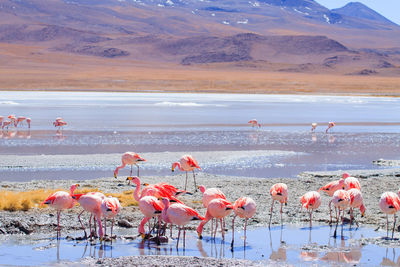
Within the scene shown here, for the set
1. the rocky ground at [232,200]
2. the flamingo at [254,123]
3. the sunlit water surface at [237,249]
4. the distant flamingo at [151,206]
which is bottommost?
the sunlit water surface at [237,249]

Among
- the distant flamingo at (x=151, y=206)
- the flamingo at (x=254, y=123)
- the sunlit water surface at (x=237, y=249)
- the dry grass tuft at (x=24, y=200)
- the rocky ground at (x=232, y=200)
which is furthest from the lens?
the flamingo at (x=254, y=123)

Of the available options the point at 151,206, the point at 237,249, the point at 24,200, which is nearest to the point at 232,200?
the point at 237,249

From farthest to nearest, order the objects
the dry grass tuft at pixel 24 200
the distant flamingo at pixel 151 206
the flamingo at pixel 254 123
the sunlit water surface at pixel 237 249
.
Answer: the flamingo at pixel 254 123
the dry grass tuft at pixel 24 200
the distant flamingo at pixel 151 206
the sunlit water surface at pixel 237 249

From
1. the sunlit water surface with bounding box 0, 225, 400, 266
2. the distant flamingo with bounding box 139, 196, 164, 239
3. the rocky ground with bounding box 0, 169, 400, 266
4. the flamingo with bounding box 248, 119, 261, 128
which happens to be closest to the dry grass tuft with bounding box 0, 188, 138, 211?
the rocky ground with bounding box 0, 169, 400, 266

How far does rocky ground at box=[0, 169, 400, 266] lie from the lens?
25.4 feet

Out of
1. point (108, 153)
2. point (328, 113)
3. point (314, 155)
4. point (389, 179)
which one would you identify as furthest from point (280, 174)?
point (328, 113)

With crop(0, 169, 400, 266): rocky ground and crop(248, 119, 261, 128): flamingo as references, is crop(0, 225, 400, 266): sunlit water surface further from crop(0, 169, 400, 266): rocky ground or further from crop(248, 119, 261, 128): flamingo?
crop(248, 119, 261, 128): flamingo

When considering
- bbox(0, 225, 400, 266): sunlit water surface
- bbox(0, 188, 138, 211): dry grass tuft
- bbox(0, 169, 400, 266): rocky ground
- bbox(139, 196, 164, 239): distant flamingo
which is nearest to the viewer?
bbox(0, 225, 400, 266): sunlit water surface

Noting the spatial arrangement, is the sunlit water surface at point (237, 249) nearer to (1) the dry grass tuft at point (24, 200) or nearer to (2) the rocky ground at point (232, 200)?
(2) the rocky ground at point (232, 200)

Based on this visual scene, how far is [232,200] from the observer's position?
9305mm

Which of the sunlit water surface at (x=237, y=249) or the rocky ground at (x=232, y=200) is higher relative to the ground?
the rocky ground at (x=232, y=200)

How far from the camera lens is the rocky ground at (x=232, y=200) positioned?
7738 mm

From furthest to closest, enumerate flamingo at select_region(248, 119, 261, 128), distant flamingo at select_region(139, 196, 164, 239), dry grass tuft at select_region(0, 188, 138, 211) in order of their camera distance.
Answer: flamingo at select_region(248, 119, 261, 128) → dry grass tuft at select_region(0, 188, 138, 211) → distant flamingo at select_region(139, 196, 164, 239)

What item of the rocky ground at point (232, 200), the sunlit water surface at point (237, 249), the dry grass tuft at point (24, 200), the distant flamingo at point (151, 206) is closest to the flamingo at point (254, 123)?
the rocky ground at point (232, 200)
